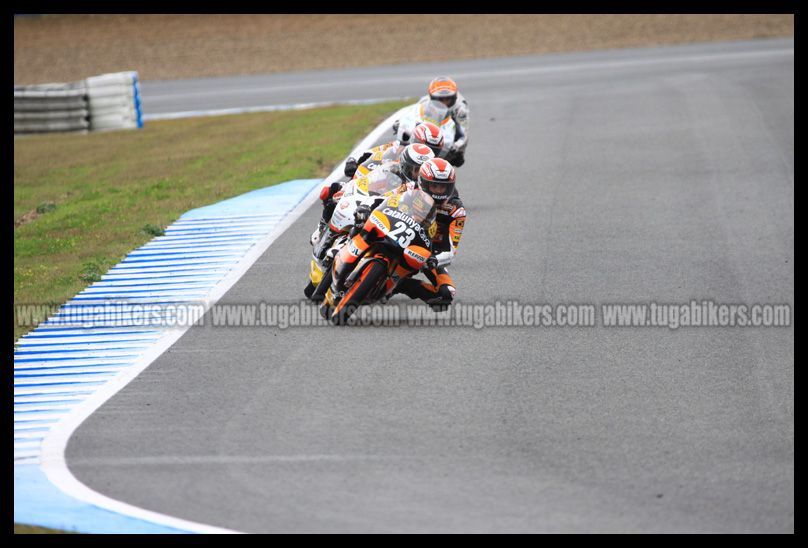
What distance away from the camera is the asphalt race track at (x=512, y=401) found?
695cm

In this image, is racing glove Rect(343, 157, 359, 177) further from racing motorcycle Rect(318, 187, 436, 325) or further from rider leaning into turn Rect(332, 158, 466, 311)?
racing motorcycle Rect(318, 187, 436, 325)

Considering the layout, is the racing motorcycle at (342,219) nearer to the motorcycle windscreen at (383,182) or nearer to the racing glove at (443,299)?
the motorcycle windscreen at (383,182)

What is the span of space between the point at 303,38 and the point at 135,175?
21.6 meters

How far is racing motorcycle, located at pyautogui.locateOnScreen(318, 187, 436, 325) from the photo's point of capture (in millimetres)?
10555

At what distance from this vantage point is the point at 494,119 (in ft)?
76.3

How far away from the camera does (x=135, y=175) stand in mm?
20391

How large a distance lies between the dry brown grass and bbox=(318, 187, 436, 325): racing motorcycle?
83.9 feet

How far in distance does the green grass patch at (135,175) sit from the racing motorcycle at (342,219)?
299 centimetres

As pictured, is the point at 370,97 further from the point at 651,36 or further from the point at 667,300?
the point at 667,300

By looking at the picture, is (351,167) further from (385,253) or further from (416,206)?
(385,253)

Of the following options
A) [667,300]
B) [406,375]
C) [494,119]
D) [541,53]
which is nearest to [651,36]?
[541,53]

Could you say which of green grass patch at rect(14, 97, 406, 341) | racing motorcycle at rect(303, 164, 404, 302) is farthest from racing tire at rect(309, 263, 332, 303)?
green grass patch at rect(14, 97, 406, 341)

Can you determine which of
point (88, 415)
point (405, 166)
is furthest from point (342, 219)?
point (88, 415)
